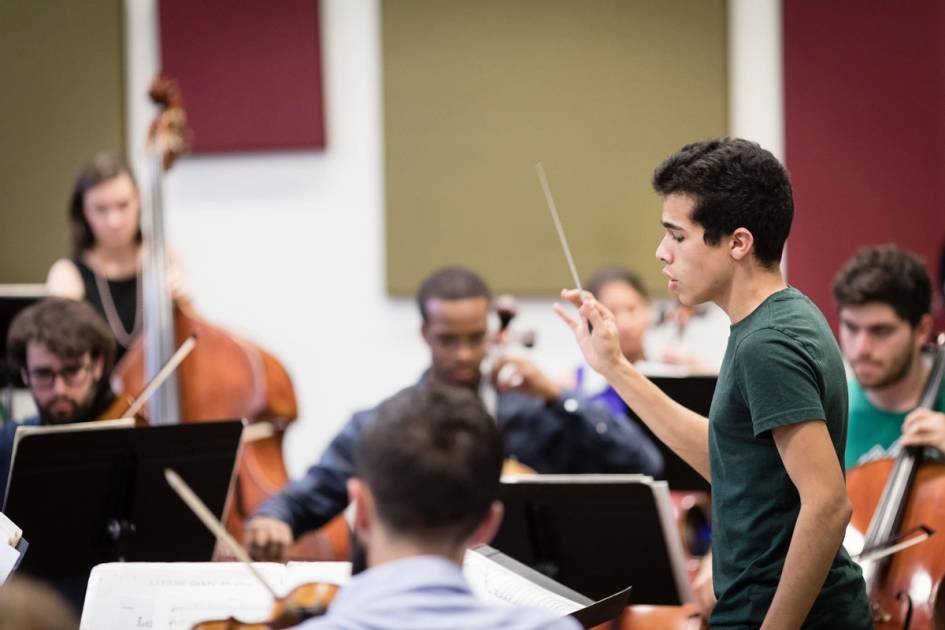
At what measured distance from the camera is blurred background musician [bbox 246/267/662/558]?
10.9ft

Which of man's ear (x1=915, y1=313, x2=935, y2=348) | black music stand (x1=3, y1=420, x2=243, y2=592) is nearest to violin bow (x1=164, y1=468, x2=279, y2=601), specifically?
black music stand (x1=3, y1=420, x2=243, y2=592)

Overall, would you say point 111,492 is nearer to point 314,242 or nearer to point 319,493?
point 319,493

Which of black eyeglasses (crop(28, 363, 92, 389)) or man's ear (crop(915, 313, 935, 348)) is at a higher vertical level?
man's ear (crop(915, 313, 935, 348))

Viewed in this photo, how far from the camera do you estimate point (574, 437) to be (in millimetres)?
3510

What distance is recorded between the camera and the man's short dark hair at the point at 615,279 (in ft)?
14.0

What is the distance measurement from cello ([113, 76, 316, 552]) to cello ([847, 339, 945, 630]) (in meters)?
1.68

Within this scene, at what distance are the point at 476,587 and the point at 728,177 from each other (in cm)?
73

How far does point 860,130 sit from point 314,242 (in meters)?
2.15

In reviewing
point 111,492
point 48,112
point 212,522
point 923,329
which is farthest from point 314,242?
point 212,522

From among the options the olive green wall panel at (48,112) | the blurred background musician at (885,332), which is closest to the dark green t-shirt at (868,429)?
the blurred background musician at (885,332)

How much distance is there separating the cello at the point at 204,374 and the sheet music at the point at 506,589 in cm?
174

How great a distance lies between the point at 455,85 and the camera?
482 cm

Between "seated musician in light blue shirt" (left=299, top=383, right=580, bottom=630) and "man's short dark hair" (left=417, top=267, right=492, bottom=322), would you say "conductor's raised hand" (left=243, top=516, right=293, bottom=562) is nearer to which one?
"man's short dark hair" (left=417, top=267, right=492, bottom=322)

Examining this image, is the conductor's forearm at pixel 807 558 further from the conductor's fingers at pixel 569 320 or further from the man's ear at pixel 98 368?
→ the man's ear at pixel 98 368
